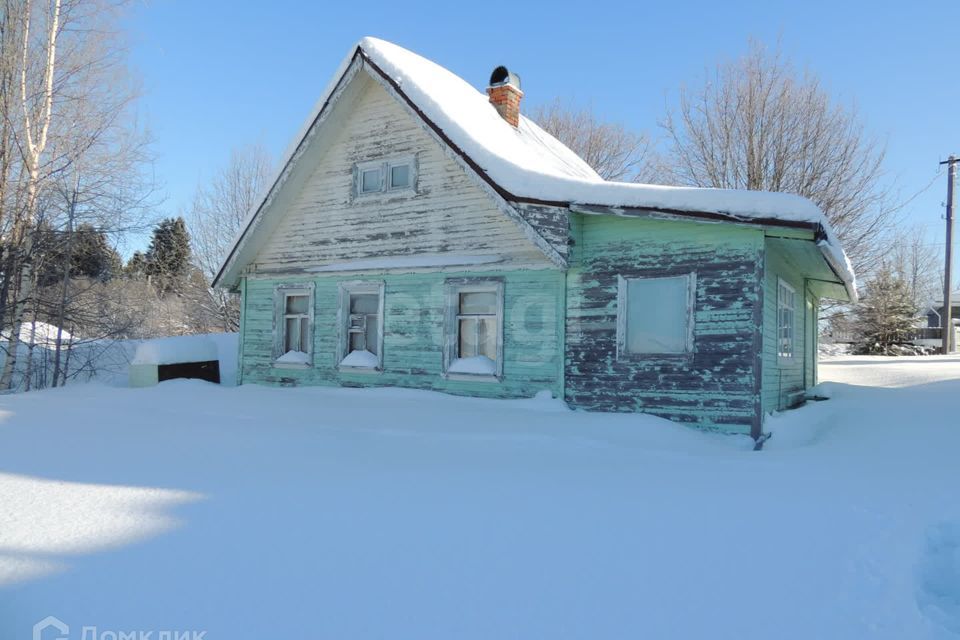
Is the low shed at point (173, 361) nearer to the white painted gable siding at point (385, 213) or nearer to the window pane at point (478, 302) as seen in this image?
the white painted gable siding at point (385, 213)

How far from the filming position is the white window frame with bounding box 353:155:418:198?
11.3 metres

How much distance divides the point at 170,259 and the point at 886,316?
38.5 metres

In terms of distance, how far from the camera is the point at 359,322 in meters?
12.0

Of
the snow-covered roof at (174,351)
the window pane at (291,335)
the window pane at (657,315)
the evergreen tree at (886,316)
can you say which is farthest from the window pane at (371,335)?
the evergreen tree at (886,316)

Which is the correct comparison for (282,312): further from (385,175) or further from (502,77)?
(502,77)

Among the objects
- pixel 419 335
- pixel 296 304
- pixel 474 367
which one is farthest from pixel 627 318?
pixel 296 304

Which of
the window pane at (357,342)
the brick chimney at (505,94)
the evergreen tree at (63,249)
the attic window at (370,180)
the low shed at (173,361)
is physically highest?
the brick chimney at (505,94)

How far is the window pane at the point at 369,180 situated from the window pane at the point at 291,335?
3.21 metres

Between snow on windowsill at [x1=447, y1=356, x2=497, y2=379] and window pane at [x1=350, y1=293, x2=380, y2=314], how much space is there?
2334mm

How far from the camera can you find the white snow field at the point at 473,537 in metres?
2.98

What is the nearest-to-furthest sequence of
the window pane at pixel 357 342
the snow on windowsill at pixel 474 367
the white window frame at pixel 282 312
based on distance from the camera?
the snow on windowsill at pixel 474 367, the window pane at pixel 357 342, the white window frame at pixel 282 312

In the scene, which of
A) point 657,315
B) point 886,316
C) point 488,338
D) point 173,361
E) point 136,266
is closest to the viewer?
point 657,315

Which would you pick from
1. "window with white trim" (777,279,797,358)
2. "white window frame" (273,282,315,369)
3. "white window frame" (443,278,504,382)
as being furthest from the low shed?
"window with white trim" (777,279,797,358)

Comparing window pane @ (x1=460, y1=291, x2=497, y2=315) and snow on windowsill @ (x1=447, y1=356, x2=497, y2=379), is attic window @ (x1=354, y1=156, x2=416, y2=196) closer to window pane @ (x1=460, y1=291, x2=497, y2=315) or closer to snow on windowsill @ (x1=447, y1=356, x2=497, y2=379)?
window pane @ (x1=460, y1=291, x2=497, y2=315)
